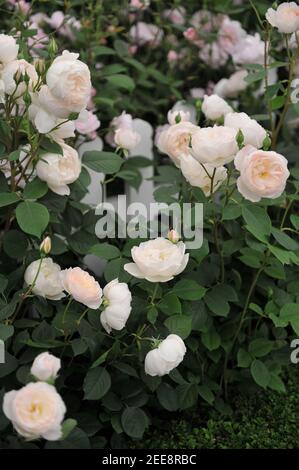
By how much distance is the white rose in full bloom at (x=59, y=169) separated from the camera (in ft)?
5.61

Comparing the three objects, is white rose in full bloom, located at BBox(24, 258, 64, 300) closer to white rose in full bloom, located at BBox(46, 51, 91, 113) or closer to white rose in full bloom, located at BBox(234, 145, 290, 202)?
white rose in full bloom, located at BBox(46, 51, 91, 113)

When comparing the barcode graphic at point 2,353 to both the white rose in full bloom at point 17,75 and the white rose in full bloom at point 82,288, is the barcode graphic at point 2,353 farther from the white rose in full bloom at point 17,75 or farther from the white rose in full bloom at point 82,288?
the white rose in full bloom at point 17,75

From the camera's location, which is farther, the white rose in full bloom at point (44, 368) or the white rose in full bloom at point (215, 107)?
the white rose in full bloom at point (215, 107)

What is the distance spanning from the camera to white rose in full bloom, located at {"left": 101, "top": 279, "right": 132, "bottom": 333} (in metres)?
1.55

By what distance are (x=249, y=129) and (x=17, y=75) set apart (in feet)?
1.69

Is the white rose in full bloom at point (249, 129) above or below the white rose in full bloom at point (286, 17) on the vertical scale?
below

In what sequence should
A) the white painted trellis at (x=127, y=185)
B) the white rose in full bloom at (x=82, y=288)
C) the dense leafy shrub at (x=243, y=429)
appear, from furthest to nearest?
the white painted trellis at (x=127, y=185)
the dense leafy shrub at (x=243, y=429)
the white rose in full bloom at (x=82, y=288)

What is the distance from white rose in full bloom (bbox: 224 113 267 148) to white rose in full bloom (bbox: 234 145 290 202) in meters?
0.08

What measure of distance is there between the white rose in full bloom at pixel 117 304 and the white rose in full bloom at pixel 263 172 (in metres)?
0.34

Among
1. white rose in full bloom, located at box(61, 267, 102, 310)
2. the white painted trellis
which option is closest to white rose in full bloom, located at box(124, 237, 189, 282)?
white rose in full bloom, located at box(61, 267, 102, 310)

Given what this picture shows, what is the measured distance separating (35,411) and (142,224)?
2.30 feet

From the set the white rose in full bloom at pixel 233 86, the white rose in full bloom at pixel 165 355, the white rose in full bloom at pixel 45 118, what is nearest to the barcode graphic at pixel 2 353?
the white rose in full bloom at pixel 165 355

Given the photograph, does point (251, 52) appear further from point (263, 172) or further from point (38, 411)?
point (38, 411)

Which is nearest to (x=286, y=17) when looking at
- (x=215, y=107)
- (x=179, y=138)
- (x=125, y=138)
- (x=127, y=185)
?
(x=215, y=107)
